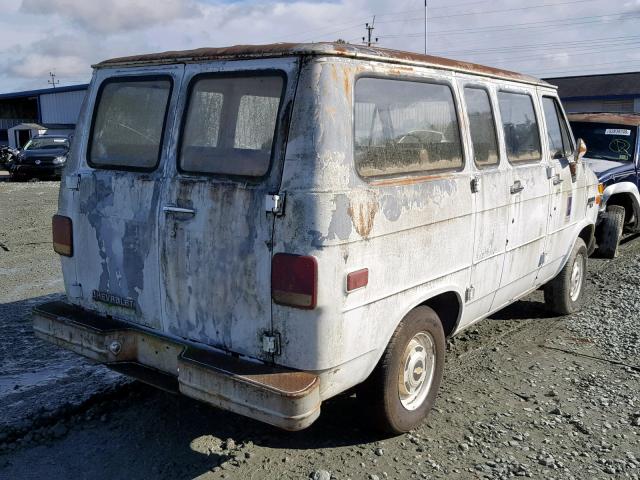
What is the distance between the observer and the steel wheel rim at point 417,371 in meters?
3.68

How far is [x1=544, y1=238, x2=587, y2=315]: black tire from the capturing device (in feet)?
19.4

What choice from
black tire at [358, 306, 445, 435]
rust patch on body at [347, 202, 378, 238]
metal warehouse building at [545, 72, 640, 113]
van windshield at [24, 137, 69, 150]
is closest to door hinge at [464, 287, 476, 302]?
black tire at [358, 306, 445, 435]

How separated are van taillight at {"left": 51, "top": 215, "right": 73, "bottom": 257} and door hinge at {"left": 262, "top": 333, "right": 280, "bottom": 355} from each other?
5.15 ft

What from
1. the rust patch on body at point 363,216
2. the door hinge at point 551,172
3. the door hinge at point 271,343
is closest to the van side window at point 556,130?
the door hinge at point 551,172

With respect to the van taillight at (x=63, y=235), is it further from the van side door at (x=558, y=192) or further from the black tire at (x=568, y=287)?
the black tire at (x=568, y=287)

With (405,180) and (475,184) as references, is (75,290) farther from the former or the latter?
(475,184)

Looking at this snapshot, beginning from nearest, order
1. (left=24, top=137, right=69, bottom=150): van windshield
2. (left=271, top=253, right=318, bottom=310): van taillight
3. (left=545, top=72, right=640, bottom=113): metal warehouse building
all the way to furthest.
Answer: (left=271, top=253, right=318, bottom=310): van taillight, (left=24, top=137, right=69, bottom=150): van windshield, (left=545, top=72, right=640, bottom=113): metal warehouse building

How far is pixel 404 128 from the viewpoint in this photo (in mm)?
3547

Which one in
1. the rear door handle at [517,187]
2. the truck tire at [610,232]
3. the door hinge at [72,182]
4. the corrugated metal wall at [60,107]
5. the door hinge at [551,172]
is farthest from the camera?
the corrugated metal wall at [60,107]

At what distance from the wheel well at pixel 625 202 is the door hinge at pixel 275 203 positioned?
746cm

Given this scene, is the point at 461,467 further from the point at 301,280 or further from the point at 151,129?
the point at 151,129

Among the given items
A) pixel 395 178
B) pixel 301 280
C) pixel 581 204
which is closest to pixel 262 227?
pixel 301 280

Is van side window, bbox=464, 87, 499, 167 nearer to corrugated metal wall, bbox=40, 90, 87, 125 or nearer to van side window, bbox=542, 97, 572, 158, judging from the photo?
van side window, bbox=542, 97, 572, 158

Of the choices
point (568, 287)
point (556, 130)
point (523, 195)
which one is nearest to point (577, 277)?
point (568, 287)
